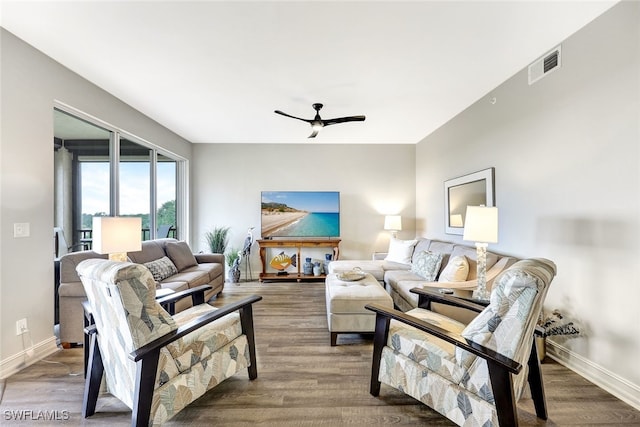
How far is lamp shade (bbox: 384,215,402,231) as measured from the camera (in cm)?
503

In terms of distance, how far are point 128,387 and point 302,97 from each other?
2983 mm

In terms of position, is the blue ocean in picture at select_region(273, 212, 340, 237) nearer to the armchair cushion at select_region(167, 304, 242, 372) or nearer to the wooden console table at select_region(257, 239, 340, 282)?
the wooden console table at select_region(257, 239, 340, 282)

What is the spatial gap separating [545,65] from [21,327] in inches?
191

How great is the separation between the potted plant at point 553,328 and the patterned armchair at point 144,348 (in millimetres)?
2375

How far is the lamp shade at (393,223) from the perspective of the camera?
5027 millimetres

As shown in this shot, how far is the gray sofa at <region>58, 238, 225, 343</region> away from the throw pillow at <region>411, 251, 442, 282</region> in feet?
8.28

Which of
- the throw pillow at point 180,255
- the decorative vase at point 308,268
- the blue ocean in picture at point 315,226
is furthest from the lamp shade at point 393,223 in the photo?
the throw pillow at point 180,255

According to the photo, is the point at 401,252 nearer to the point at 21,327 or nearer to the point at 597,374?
the point at 597,374

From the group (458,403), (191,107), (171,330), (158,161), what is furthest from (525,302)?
(158,161)

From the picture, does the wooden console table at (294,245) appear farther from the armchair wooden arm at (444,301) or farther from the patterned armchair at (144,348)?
the patterned armchair at (144,348)

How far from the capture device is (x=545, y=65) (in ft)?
7.81

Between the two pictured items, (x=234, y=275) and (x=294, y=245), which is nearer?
(x=234, y=275)

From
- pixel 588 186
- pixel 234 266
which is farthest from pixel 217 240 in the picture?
pixel 588 186

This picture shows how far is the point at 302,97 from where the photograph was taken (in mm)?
3201
